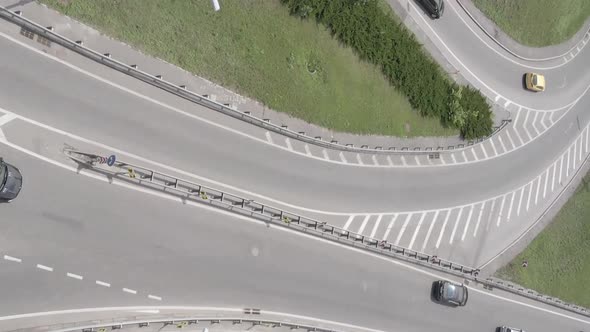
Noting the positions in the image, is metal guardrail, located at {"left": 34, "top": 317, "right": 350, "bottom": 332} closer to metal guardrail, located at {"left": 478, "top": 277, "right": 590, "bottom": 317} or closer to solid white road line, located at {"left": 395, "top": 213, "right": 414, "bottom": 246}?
solid white road line, located at {"left": 395, "top": 213, "right": 414, "bottom": 246}

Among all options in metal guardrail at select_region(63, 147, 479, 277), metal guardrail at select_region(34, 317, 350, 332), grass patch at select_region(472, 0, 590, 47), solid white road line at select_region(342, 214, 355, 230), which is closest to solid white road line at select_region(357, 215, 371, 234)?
metal guardrail at select_region(63, 147, 479, 277)

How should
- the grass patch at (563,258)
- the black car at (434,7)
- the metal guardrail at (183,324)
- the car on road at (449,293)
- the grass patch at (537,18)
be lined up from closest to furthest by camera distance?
the metal guardrail at (183,324)
the car on road at (449,293)
the black car at (434,7)
the grass patch at (563,258)
the grass patch at (537,18)

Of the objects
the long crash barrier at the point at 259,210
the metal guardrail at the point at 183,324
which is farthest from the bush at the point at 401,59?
the metal guardrail at the point at 183,324

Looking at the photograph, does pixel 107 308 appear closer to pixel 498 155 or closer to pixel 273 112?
pixel 273 112

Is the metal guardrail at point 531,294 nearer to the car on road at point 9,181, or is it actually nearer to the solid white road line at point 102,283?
the solid white road line at point 102,283

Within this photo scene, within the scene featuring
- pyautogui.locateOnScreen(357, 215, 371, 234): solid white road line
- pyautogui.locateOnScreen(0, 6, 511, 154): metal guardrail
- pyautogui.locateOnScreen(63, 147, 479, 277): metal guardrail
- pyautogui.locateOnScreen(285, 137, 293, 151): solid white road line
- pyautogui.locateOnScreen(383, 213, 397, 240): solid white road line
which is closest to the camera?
pyautogui.locateOnScreen(0, 6, 511, 154): metal guardrail

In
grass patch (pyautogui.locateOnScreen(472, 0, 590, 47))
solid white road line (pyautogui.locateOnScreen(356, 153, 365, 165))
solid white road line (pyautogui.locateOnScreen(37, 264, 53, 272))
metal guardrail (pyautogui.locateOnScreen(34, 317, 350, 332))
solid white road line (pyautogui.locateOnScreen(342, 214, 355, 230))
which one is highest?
grass patch (pyautogui.locateOnScreen(472, 0, 590, 47))
